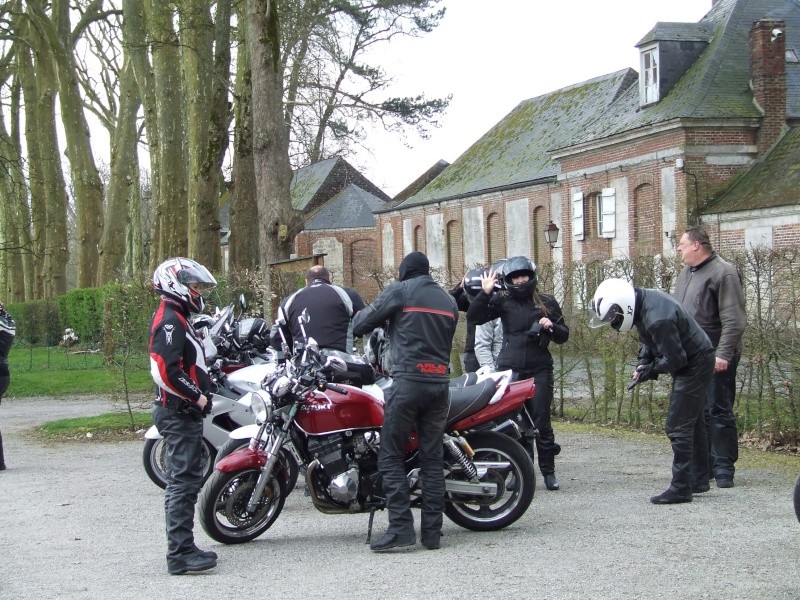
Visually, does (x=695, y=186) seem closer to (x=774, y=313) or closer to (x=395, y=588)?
(x=774, y=313)

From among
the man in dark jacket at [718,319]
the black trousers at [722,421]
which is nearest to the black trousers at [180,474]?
the man in dark jacket at [718,319]

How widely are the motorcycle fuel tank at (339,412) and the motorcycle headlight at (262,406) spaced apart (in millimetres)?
204

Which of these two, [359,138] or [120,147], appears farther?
[120,147]

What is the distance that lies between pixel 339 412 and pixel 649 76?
31.8 m

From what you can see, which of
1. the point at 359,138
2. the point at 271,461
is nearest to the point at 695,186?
the point at 359,138

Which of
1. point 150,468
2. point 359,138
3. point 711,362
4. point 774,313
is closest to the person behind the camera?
point 711,362

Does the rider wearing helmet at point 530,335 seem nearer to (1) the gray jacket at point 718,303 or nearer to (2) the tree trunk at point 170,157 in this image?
(1) the gray jacket at point 718,303

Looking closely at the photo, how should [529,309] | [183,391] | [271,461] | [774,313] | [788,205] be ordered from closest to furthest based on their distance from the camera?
1. [183,391]
2. [271,461]
3. [529,309]
4. [774,313]
5. [788,205]

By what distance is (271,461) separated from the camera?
25.7ft

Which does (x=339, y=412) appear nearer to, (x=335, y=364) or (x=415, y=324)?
(x=335, y=364)

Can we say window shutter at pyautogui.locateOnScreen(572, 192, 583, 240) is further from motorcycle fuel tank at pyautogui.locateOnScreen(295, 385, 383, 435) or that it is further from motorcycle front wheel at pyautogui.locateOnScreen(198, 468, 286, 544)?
motorcycle front wheel at pyautogui.locateOnScreen(198, 468, 286, 544)

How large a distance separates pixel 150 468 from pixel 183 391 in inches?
137

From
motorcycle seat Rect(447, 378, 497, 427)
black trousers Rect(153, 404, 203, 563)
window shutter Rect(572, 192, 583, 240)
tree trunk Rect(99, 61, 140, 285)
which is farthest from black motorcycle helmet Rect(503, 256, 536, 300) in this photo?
window shutter Rect(572, 192, 583, 240)

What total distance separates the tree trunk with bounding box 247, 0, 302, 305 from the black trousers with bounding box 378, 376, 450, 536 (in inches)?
366
